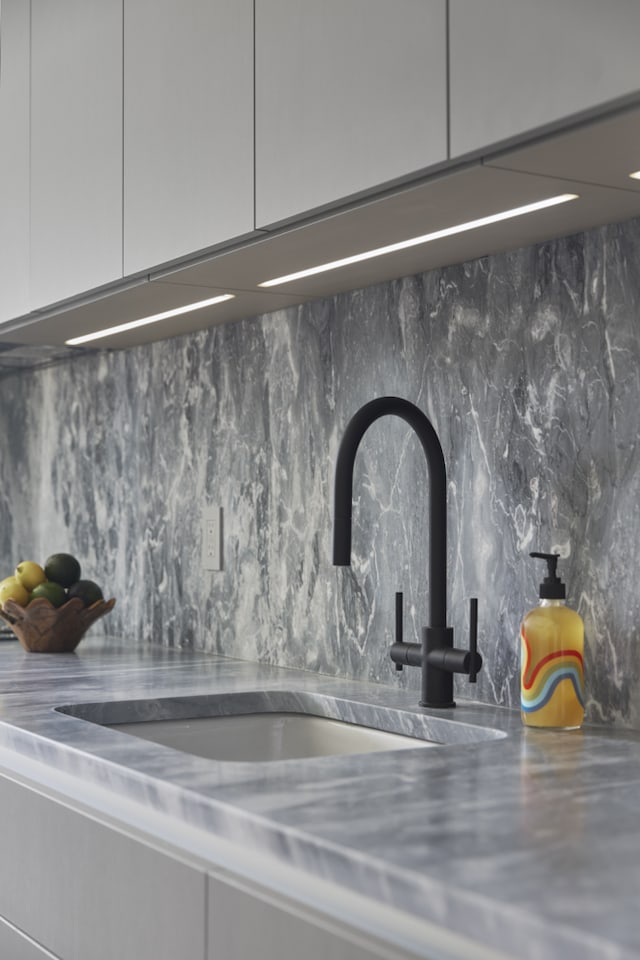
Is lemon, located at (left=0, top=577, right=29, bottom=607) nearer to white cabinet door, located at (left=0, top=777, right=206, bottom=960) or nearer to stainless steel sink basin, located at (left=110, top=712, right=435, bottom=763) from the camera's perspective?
stainless steel sink basin, located at (left=110, top=712, right=435, bottom=763)

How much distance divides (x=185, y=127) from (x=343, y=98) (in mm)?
396

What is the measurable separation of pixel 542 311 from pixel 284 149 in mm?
384

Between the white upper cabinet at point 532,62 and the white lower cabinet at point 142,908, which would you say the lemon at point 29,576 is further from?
the white upper cabinet at point 532,62

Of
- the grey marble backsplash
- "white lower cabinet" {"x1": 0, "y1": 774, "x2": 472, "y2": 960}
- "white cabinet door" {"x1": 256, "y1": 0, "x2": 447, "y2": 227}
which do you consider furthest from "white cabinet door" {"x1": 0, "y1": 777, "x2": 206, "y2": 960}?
"white cabinet door" {"x1": 256, "y1": 0, "x2": 447, "y2": 227}

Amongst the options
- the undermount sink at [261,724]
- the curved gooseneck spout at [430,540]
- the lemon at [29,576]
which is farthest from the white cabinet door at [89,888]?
the lemon at [29,576]

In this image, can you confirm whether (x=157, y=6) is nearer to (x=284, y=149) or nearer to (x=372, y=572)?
(x=284, y=149)

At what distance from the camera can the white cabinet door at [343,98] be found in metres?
1.23

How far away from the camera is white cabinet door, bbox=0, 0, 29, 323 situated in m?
2.21

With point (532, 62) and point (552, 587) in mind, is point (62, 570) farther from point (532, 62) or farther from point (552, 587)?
point (532, 62)

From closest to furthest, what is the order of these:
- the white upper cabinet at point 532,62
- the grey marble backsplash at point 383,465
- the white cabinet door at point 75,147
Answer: the white upper cabinet at point 532,62, the grey marble backsplash at point 383,465, the white cabinet door at point 75,147

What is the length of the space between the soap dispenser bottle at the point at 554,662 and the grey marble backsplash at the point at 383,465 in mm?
68

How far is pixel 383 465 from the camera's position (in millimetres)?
1857

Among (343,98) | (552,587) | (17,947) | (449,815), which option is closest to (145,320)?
(343,98)

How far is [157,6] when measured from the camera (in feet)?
5.79
